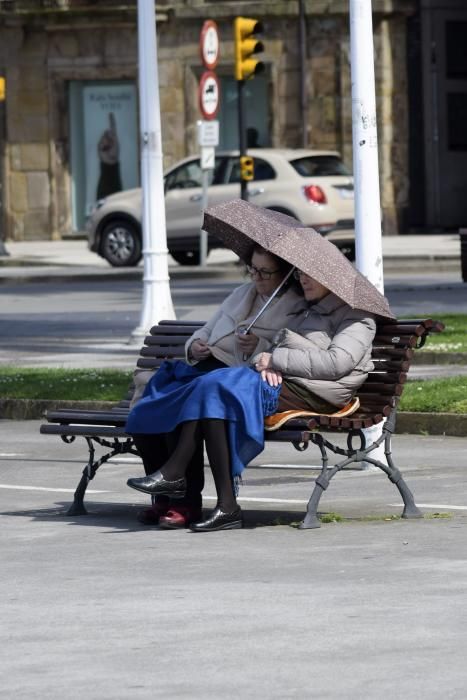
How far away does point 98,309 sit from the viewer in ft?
78.5

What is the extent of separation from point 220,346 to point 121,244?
2288cm

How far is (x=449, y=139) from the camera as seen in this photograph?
39.6 meters

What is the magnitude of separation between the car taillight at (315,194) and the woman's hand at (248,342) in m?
20.7

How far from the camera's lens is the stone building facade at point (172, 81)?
3888 centimetres

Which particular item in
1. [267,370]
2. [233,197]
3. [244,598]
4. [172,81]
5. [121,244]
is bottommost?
[244,598]

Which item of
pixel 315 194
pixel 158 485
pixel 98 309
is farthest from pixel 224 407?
pixel 315 194

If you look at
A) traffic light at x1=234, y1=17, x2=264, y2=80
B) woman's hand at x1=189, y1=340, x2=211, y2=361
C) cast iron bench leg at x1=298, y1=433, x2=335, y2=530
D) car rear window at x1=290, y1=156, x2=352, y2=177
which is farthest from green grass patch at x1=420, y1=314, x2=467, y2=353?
car rear window at x1=290, y1=156, x2=352, y2=177

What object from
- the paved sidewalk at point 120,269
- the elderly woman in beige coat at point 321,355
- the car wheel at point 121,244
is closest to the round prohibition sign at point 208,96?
the paved sidewalk at point 120,269

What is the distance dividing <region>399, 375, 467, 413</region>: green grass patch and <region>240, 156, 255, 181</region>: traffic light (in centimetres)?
1554

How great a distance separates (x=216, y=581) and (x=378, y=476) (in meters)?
3.34

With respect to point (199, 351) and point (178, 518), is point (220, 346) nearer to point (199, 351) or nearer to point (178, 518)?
point (199, 351)

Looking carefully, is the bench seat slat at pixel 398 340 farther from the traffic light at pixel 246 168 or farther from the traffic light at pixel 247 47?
the traffic light at pixel 246 168

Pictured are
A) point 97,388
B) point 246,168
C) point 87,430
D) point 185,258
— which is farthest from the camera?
point 185,258

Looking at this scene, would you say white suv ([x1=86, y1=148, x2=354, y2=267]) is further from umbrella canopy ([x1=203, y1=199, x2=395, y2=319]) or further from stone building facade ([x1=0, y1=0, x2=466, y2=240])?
umbrella canopy ([x1=203, y1=199, x2=395, y2=319])
